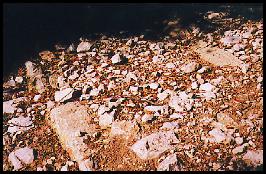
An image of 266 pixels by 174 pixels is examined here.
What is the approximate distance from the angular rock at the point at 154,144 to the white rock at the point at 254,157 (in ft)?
2.45

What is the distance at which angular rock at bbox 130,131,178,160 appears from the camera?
378 centimetres

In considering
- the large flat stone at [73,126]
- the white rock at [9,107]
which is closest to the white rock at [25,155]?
the large flat stone at [73,126]

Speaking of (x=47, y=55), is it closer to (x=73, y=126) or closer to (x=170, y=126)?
(x=73, y=126)

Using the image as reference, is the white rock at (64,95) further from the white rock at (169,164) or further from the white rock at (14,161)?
the white rock at (169,164)

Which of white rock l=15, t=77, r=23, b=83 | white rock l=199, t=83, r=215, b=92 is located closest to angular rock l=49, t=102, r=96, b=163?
white rock l=15, t=77, r=23, b=83

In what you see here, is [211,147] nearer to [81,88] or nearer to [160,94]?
[160,94]

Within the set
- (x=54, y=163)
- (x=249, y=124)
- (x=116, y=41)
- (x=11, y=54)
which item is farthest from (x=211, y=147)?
(x=11, y=54)

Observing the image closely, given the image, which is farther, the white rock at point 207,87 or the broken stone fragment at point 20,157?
the white rock at point 207,87

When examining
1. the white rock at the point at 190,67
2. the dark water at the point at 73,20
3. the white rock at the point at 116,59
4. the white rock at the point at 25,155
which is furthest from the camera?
the dark water at the point at 73,20

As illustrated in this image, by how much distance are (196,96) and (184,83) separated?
0.98 ft

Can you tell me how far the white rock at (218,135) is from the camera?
3.84m

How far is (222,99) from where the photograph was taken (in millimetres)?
4258

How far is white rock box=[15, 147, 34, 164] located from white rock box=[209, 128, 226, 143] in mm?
1988

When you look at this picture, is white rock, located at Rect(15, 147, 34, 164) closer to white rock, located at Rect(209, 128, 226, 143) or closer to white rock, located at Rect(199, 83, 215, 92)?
white rock, located at Rect(209, 128, 226, 143)
